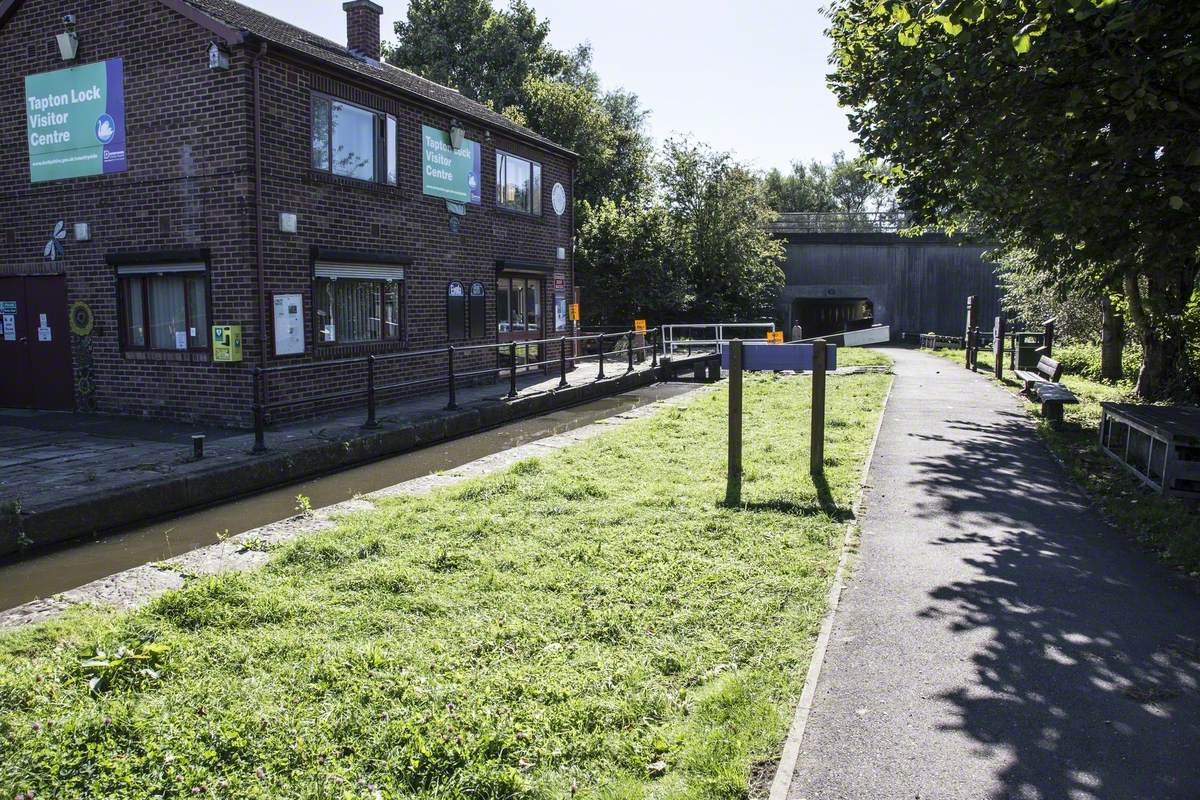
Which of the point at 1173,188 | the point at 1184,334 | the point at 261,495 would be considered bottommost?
the point at 261,495

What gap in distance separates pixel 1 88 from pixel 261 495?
9.74m

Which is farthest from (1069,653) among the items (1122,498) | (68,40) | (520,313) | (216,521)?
(520,313)

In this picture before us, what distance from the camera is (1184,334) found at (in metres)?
16.6

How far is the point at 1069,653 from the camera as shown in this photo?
15.5 ft

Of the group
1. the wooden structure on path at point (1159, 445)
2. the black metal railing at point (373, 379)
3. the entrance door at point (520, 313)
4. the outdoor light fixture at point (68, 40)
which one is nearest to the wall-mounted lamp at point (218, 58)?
the outdoor light fixture at point (68, 40)

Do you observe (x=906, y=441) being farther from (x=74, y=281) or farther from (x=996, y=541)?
(x=74, y=281)

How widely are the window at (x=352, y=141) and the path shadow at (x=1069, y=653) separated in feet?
33.6

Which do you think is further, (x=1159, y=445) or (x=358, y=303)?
(x=358, y=303)

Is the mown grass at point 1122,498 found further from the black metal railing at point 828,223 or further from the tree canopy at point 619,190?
the black metal railing at point 828,223

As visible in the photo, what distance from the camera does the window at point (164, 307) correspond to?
41.2 ft

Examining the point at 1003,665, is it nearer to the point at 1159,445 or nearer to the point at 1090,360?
the point at 1159,445

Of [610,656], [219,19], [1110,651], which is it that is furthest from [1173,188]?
[219,19]

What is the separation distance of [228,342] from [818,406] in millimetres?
8009

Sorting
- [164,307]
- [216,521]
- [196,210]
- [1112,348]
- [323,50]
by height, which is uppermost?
[323,50]
